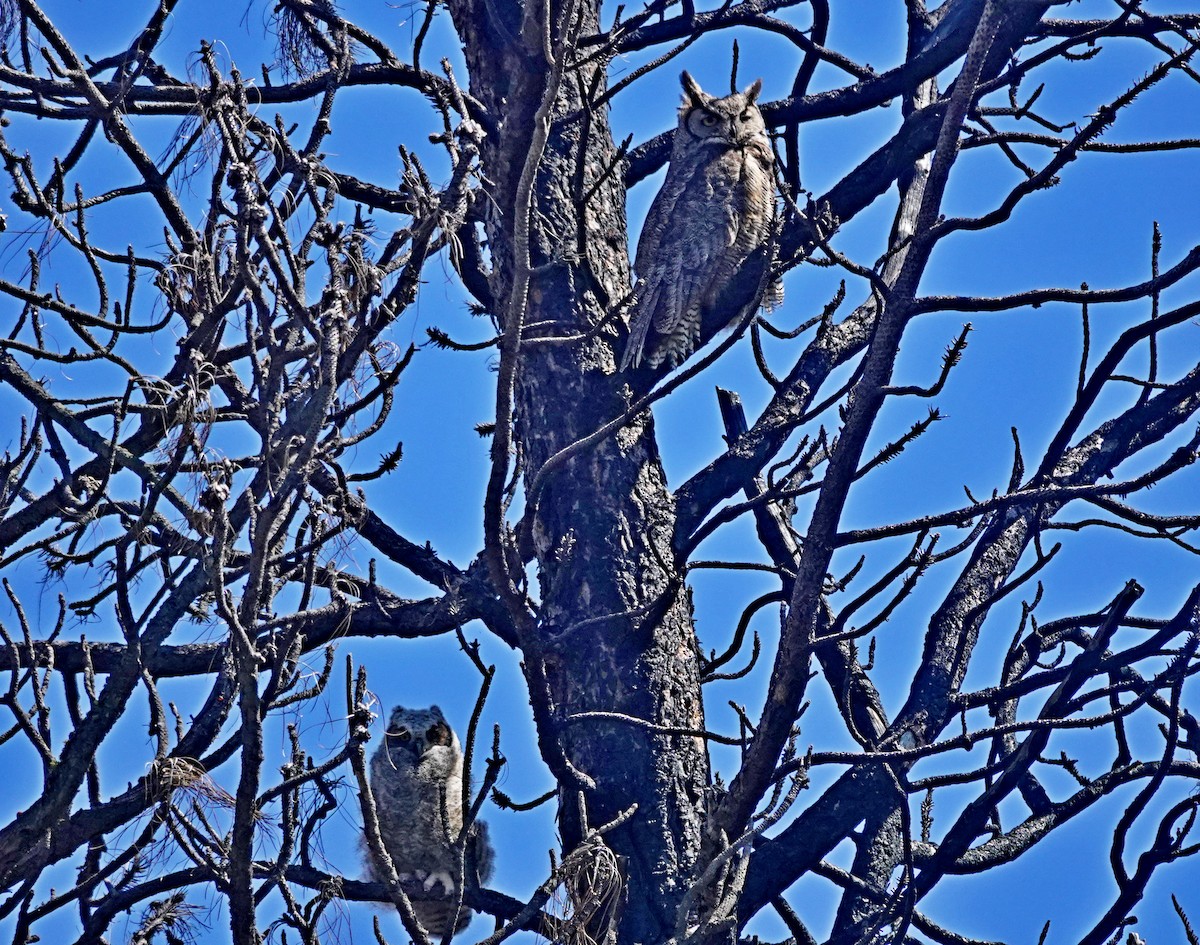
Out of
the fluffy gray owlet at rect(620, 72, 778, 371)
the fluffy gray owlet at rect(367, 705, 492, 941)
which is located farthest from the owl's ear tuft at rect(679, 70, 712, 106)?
the fluffy gray owlet at rect(367, 705, 492, 941)

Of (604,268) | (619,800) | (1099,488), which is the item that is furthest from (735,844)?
(604,268)

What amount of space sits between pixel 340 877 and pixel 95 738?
69cm

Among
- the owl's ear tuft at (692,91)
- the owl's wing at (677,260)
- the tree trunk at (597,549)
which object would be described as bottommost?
the tree trunk at (597,549)

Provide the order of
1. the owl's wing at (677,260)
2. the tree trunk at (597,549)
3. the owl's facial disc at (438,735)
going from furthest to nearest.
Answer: the owl's facial disc at (438,735), the owl's wing at (677,260), the tree trunk at (597,549)

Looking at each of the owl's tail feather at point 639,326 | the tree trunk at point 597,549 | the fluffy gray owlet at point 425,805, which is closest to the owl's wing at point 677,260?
the owl's tail feather at point 639,326

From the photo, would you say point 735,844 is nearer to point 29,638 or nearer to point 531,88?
point 531,88

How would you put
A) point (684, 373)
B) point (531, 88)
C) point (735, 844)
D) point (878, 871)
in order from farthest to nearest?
1. point (878, 871)
2. point (684, 373)
3. point (735, 844)
4. point (531, 88)

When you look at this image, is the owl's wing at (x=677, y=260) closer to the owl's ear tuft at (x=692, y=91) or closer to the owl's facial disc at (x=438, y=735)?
the owl's ear tuft at (x=692, y=91)

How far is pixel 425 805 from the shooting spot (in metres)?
5.21

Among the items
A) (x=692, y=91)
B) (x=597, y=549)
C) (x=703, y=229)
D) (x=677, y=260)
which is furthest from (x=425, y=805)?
(x=692, y=91)

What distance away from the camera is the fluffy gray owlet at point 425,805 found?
4.98 m

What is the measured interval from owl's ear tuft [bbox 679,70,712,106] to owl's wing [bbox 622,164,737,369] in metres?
0.49

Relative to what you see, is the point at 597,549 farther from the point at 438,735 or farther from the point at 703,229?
the point at 438,735

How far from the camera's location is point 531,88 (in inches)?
97.6
